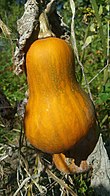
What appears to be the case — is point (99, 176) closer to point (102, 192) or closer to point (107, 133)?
point (102, 192)

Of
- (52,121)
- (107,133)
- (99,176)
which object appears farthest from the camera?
(107,133)

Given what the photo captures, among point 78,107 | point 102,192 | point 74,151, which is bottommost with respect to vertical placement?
point 102,192

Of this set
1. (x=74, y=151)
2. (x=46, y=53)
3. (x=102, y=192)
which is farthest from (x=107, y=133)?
(x=46, y=53)

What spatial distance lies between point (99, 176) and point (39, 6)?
0.50m

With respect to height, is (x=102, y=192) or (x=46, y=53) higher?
(x=46, y=53)

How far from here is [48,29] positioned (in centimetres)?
68

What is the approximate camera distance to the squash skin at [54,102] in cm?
67

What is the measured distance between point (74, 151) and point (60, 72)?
0.16m

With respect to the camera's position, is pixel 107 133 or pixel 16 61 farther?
pixel 107 133

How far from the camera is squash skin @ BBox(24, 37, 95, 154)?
2.20ft

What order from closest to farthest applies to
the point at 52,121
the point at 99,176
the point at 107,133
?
1. the point at 52,121
2. the point at 99,176
3. the point at 107,133

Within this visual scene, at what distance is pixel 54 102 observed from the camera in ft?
2.22

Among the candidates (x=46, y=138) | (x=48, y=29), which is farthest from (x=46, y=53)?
(x=46, y=138)

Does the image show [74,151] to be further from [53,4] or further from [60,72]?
[53,4]
